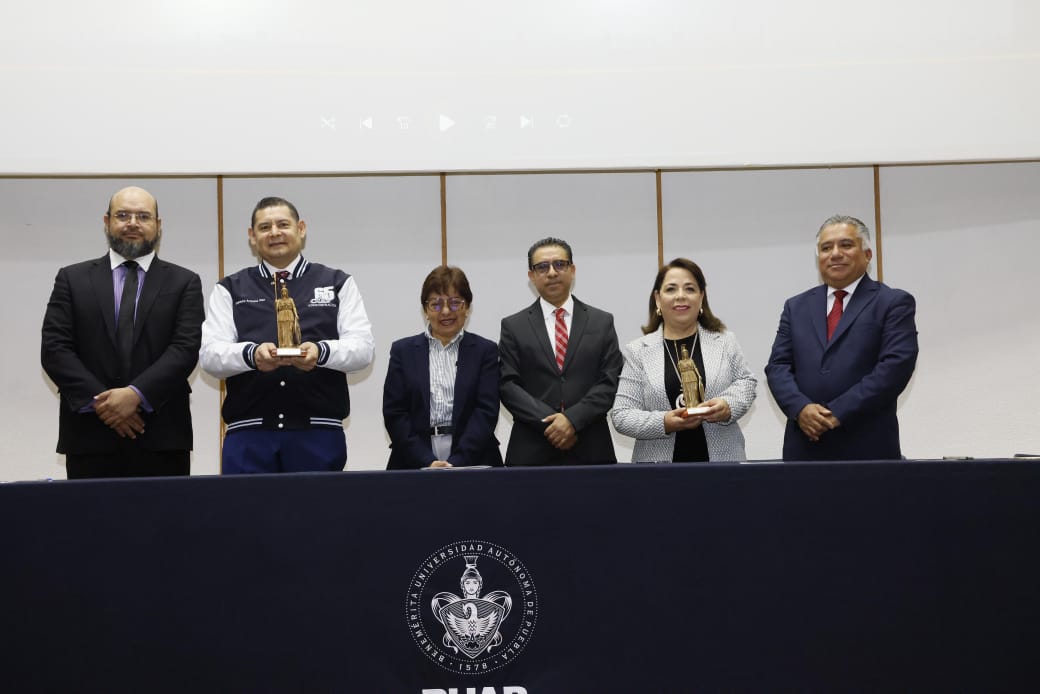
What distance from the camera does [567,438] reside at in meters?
3.24

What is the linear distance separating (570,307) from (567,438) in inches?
22.8

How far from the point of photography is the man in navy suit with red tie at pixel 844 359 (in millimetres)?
2984

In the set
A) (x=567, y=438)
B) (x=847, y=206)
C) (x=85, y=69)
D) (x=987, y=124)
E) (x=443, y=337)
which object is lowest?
(x=567, y=438)

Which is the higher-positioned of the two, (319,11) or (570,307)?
(319,11)

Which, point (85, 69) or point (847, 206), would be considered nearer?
point (85, 69)

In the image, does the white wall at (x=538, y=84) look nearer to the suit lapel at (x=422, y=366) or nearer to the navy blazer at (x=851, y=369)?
the suit lapel at (x=422, y=366)

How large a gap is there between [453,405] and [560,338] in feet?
1.67

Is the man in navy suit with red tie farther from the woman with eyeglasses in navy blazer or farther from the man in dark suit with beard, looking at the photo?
the woman with eyeglasses in navy blazer

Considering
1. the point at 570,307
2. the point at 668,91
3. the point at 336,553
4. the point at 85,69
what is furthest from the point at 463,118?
the point at 336,553

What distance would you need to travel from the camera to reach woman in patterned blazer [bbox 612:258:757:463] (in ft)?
10.5

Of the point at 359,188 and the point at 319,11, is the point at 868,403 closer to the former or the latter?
the point at 359,188

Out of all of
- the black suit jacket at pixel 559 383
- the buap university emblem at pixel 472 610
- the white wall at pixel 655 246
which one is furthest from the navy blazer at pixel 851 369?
the white wall at pixel 655 246

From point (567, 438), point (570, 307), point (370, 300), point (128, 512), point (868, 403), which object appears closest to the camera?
point (128, 512)

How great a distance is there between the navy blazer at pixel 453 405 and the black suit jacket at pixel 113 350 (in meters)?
0.71
